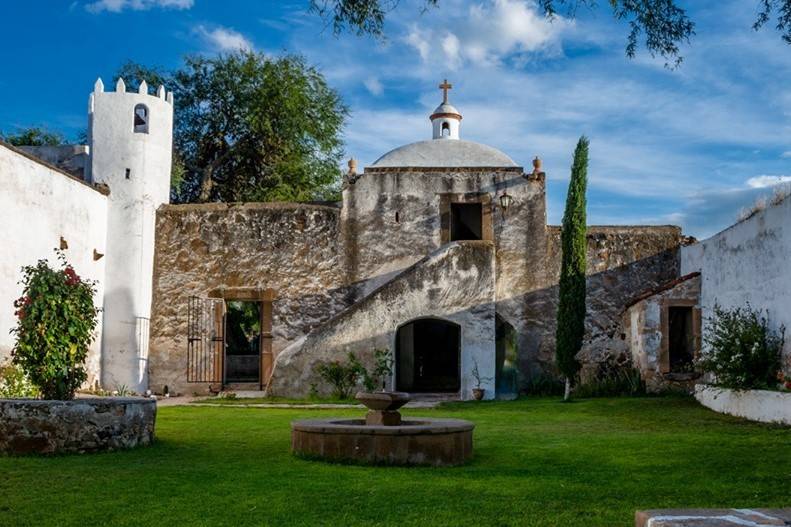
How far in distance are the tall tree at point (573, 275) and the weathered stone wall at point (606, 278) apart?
1.78 meters

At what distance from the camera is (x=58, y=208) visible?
56.5 feet

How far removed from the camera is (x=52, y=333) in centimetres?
957

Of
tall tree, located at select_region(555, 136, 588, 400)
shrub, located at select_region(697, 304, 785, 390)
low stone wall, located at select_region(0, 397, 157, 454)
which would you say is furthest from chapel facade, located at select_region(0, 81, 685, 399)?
low stone wall, located at select_region(0, 397, 157, 454)

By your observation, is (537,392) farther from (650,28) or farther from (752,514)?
(752,514)

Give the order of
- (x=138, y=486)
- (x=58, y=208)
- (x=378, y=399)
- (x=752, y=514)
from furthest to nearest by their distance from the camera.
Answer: (x=58, y=208) < (x=378, y=399) < (x=138, y=486) < (x=752, y=514)

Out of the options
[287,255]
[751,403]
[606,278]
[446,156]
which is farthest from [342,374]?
[751,403]

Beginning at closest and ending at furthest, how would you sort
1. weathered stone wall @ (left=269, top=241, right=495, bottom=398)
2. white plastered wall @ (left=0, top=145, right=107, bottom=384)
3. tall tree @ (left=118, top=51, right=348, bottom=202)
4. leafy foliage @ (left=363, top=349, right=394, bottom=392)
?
white plastered wall @ (left=0, top=145, right=107, bottom=384), leafy foliage @ (left=363, top=349, right=394, bottom=392), weathered stone wall @ (left=269, top=241, right=495, bottom=398), tall tree @ (left=118, top=51, right=348, bottom=202)

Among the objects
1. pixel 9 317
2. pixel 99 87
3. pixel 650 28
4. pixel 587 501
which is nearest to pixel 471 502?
pixel 587 501

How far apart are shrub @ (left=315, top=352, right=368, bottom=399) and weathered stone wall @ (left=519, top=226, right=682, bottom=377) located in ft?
13.2

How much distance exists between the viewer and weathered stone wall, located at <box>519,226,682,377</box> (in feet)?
64.9

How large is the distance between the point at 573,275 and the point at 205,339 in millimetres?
8341

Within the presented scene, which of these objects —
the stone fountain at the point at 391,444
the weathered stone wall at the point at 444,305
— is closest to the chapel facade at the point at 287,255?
the weathered stone wall at the point at 444,305

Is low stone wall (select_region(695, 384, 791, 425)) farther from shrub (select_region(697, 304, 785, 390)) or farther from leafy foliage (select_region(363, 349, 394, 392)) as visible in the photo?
leafy foliage (select_region(363, 349, 394, 392))

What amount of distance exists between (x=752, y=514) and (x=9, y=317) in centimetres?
1377
